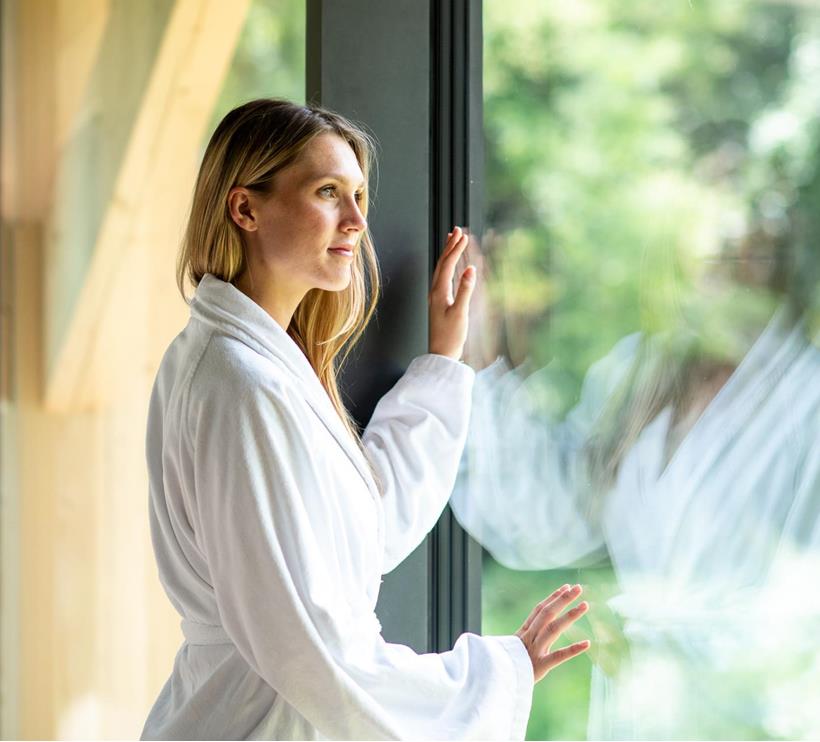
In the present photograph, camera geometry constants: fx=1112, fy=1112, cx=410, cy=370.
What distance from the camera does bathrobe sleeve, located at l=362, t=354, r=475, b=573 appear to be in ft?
3.85

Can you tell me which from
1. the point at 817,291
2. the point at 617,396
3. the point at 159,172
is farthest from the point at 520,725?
the point at 159,172

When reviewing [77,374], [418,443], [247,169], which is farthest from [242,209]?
[77,374]

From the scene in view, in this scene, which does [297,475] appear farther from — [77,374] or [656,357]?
[77,374]

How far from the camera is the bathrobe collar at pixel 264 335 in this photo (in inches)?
41.0

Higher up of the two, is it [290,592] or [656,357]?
[656,357]

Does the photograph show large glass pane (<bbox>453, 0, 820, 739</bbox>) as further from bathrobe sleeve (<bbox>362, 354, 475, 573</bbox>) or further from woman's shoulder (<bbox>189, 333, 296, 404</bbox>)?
woman's shoulder (<bbox>189, 333, 296, 404</bbox>)

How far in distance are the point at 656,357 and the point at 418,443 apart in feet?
0.92

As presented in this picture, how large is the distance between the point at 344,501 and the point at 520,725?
0.27m

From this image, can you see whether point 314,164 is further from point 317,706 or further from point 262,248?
point 317,706

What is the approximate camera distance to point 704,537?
3.33 feet

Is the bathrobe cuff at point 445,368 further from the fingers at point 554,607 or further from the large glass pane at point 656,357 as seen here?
the fingers at point 554,607

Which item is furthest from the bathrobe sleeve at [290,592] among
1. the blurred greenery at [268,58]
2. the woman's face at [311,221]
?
the blurred greenery at [268,58]

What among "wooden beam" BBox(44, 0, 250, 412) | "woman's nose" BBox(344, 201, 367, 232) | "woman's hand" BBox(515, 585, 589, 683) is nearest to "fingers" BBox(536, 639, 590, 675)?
"woman's hand" BBox(515, 585, 589, 683)

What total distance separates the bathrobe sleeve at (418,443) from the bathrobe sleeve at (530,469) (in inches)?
2.1
